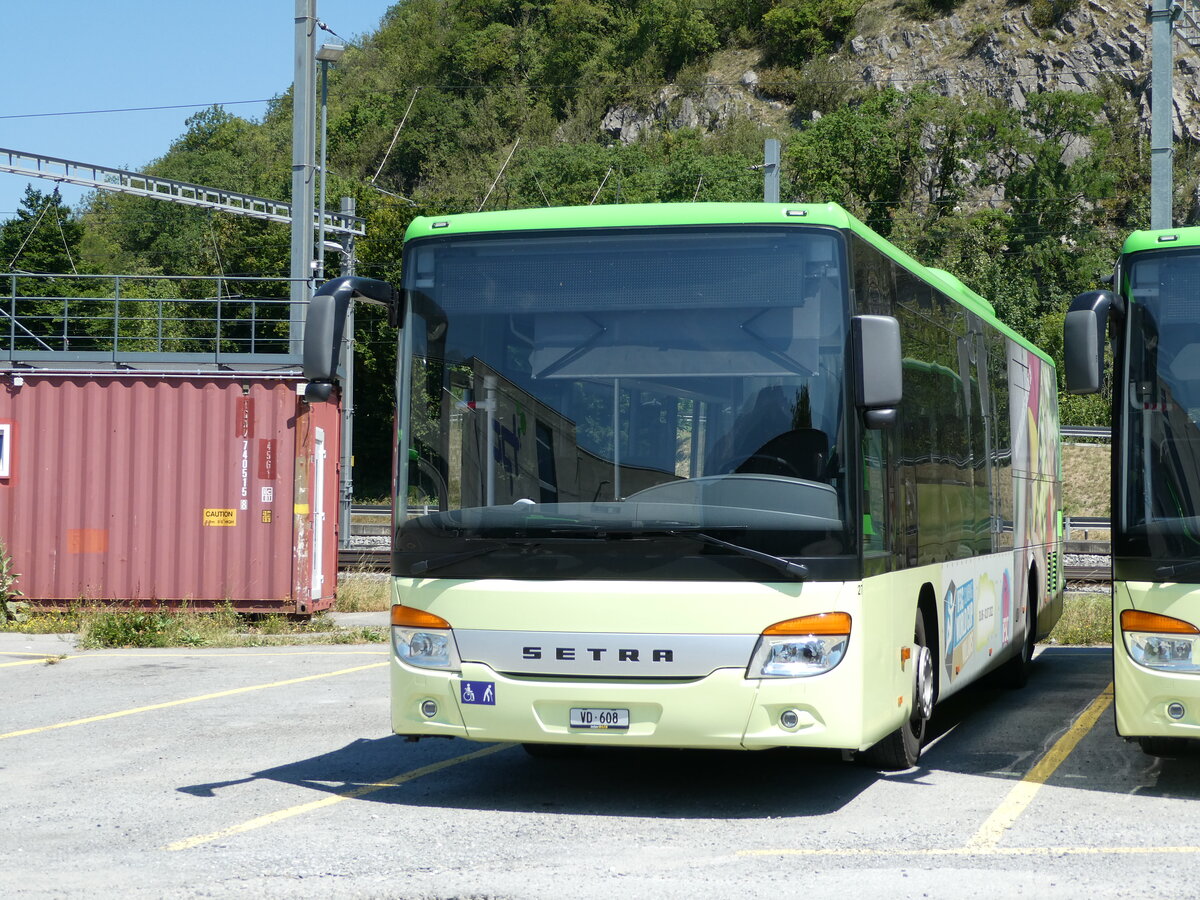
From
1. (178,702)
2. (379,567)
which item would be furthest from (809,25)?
(178,702)

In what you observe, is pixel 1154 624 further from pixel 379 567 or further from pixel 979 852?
pixel 379 567

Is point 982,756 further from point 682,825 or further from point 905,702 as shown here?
point 682,825

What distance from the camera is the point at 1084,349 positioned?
774 cm

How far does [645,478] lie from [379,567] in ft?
58.6

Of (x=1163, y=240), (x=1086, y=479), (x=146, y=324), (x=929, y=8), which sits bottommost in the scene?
(x=1086, y=479)

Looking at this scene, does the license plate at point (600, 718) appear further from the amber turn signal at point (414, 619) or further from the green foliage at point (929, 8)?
the green foliage at point (929, 8)

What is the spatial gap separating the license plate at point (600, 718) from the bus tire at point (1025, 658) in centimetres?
640

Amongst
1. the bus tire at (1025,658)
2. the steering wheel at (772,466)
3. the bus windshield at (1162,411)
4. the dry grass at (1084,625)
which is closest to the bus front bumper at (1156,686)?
the bus windshield at (1162,411)

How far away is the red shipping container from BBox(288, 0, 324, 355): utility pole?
169 centimetres

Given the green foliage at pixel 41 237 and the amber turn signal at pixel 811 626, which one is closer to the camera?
the amber turn signal at pixel 811 626

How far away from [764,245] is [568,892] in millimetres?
3278

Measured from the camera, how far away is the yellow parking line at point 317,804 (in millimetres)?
6855

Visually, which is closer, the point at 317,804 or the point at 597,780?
the point at 317,804

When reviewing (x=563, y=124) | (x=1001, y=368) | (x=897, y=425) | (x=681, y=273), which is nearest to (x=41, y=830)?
(x=681, y=273)
